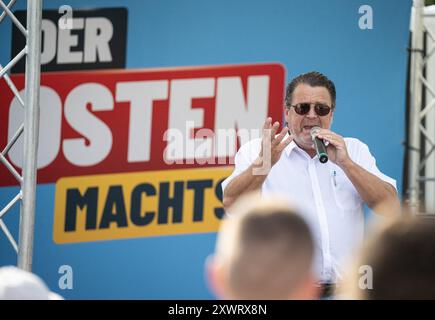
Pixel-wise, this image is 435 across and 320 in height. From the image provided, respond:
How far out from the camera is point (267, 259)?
157 cm

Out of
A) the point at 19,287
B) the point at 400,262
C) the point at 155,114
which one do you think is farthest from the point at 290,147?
the point at 400,262

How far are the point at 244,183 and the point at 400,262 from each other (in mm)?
2268

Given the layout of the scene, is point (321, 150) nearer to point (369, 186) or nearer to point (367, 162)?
point (369, 186)

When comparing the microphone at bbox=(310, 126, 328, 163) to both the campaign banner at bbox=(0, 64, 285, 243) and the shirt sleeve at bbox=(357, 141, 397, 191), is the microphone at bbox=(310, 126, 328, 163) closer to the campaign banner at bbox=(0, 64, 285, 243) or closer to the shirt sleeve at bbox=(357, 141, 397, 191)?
the shirt sleeve at bbox=(357, 141, 397, 191)

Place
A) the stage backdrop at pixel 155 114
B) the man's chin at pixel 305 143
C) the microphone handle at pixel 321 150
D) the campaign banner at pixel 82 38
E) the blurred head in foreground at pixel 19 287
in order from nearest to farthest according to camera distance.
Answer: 1. the blurred head in foreground at pixel 19 287
2. the microphone handle at pixel 321 150
3. the man's chin at pixel 305 143
4. the stage backdrop at pixel 155 114
5. the campaign banner at pixel 82 38

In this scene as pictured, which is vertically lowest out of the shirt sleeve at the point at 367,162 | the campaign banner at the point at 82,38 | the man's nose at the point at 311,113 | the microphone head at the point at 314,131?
the shirt sleeve at the point at 367,162

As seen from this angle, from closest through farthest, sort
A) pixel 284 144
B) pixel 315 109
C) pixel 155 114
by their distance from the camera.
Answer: pixel 284 144, pixel 315 109, pixel 155 114

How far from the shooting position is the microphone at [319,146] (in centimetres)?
371

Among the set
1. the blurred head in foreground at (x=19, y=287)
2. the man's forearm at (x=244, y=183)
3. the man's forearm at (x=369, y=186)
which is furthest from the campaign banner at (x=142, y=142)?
the blurred head in foreground at (x=19, y=287)

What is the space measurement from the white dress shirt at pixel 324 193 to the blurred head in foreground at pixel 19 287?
6.55 feet

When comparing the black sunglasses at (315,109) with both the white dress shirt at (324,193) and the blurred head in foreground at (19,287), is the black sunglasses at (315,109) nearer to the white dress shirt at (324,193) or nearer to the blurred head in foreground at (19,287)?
the white dress shirt at (324,193)
